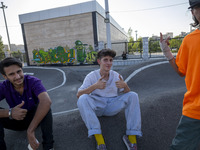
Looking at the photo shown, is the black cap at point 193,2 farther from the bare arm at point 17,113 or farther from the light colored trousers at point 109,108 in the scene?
the bare arm at point 17,113

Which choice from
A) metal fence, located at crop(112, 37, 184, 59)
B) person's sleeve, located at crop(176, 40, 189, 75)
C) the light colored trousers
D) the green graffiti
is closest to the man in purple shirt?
the light colored trousers

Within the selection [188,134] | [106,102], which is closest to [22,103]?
[106,102]

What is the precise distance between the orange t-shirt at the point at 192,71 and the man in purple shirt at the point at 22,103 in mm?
1987

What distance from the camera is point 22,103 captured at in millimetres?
1993

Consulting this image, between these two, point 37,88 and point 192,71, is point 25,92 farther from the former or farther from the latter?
point 192,71

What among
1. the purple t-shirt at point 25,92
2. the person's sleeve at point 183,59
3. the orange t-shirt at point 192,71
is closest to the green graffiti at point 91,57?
the purple t-shirt at point 25,92

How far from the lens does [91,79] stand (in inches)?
107

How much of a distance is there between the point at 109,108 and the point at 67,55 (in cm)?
1518

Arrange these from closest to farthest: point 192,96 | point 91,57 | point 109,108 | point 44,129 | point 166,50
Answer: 1. point 192,96
2. point 166,50
3. point 44,129
4. point 109,108
5. point 91,57

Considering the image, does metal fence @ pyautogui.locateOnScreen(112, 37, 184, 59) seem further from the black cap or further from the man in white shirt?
the black cap

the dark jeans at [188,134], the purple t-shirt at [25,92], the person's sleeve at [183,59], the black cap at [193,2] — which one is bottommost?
the dark jeans at [188,134]

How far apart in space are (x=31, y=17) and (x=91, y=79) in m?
19.6

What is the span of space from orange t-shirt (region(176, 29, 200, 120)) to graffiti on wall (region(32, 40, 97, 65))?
14.3 meters

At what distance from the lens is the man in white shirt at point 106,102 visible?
2.20 meters
